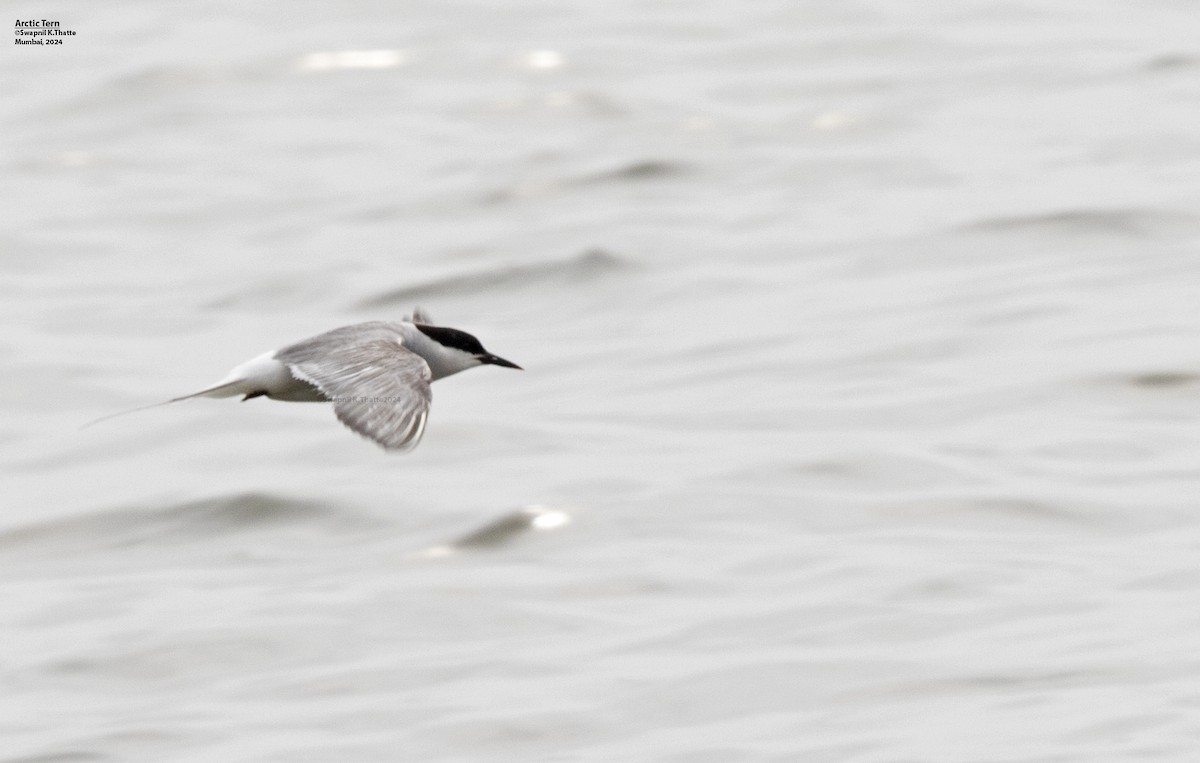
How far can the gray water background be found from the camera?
12352 millimetres

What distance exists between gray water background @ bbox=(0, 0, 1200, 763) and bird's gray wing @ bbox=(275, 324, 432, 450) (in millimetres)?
2276

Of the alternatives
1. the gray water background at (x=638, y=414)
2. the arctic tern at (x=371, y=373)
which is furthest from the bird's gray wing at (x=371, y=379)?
the gray water background at (x=638, y=414)

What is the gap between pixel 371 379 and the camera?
9.65 m

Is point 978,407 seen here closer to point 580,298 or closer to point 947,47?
point 580,298

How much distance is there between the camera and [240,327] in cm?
1973

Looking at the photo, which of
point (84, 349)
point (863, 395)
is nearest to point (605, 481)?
point (863, 395)

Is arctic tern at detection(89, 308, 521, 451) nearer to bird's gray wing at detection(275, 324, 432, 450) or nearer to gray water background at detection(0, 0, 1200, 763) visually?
bird's gray wing at detection(275, 324, 432, 450)

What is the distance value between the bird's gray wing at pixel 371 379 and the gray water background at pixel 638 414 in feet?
7.47

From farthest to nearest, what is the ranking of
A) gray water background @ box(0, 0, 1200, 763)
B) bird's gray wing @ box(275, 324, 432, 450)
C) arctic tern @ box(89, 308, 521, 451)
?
1. gray water background @ box(0, 0, 1200, 763)
2. arctic tern @ box(89, 308, 521, 451)
3. bird's gray wing @ box(275, 324, 432, 450)

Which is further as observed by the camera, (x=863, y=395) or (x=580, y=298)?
(x=580, y=298)

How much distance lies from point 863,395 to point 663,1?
1709 centimetres

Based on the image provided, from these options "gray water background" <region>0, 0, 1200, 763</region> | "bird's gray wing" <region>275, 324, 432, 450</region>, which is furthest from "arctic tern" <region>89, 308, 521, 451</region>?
"gray water background" <region>0, 0, 1200, 763</region>

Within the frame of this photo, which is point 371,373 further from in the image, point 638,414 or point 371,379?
point 638,414

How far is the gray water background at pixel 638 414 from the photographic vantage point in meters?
12.4
